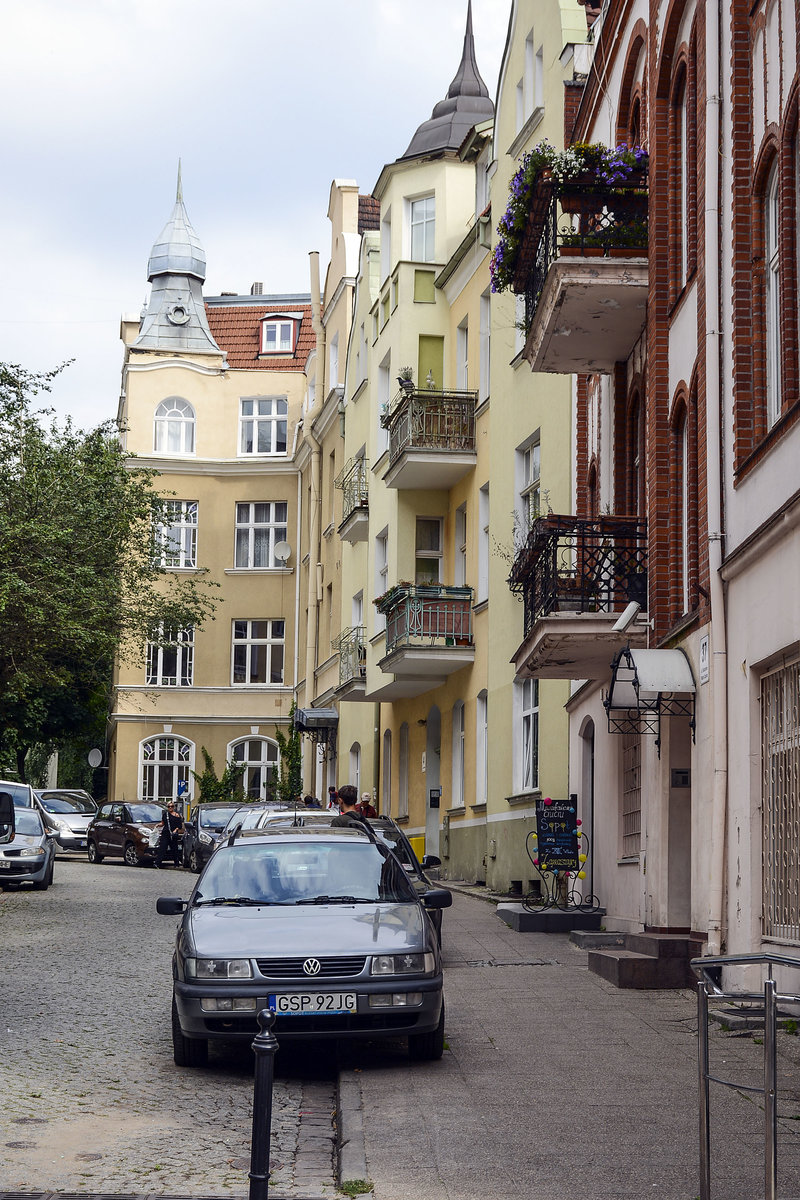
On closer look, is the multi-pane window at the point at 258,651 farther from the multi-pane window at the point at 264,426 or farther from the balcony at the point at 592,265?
the balcony at the point at 592,265

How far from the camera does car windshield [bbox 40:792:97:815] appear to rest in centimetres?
4275

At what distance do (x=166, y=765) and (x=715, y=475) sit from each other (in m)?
41.1

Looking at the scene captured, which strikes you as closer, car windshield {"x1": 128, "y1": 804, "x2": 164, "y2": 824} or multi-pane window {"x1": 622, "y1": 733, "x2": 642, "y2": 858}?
multi-pane window {"x1": 622, "y1": 733, "x2": 642, "y2": 858}

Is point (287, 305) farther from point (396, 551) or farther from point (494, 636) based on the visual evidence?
point (494, 636)

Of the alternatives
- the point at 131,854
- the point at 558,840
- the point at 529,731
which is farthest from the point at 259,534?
the point at 558,840

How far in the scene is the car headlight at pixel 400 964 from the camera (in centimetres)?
973

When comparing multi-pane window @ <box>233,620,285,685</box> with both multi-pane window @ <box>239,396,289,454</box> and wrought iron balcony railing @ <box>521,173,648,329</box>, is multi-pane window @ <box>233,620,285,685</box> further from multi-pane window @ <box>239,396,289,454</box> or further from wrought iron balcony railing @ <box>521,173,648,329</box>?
wrought iron balcony railing @ <box>521,173,648,329</box>

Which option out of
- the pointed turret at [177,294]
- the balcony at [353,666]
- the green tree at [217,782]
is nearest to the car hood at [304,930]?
the balcony at [353,666]

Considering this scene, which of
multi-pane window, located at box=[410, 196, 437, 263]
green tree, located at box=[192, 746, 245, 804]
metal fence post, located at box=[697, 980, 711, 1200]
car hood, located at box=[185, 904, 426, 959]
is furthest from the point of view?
green tree, located at box=[192, 746, 245, 804]

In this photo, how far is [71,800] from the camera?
43.7 metres

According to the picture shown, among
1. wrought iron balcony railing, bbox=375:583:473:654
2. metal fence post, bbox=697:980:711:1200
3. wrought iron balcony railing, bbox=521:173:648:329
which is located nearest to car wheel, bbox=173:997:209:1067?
metal fence post, bbox=697:980:711:1200

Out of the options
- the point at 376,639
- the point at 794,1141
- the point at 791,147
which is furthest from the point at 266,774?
the point at 794,1141

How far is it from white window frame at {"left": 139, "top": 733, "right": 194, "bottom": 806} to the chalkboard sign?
111ft

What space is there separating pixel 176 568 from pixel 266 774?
24.0 feet
